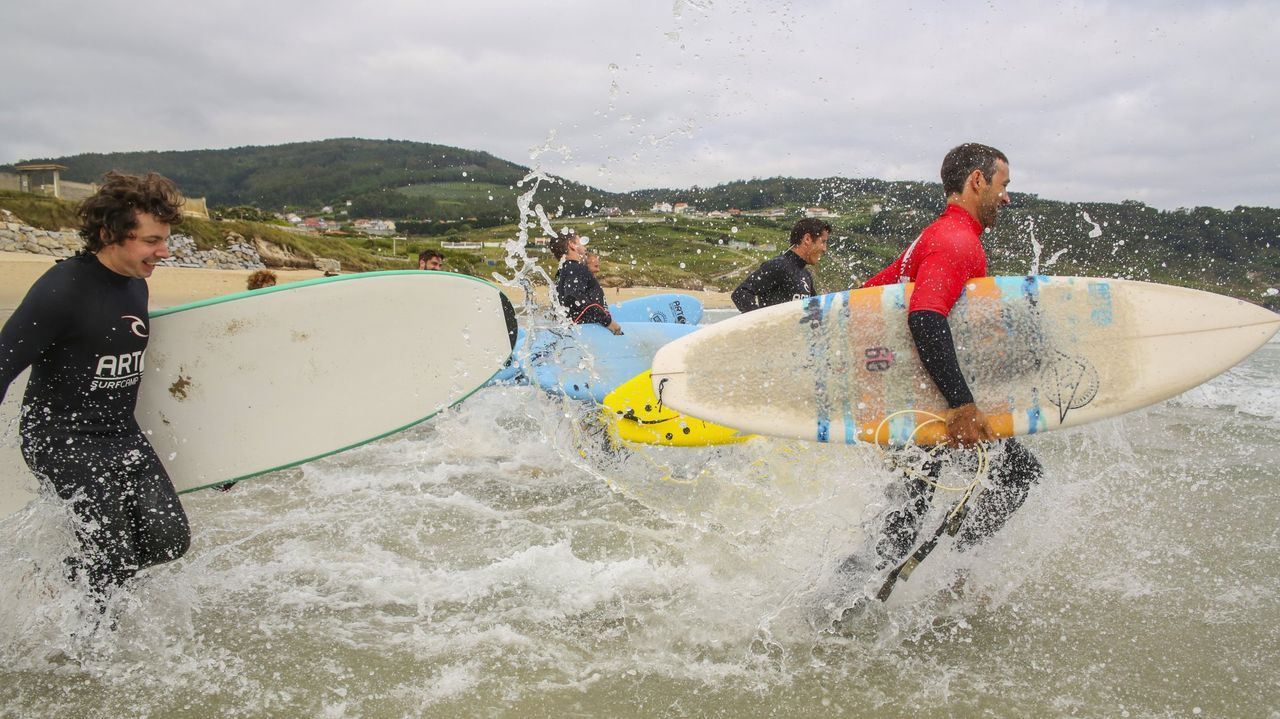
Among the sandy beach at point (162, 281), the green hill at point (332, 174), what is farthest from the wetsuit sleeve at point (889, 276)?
the green hill at point (332, 174)

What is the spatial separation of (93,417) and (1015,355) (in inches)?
139

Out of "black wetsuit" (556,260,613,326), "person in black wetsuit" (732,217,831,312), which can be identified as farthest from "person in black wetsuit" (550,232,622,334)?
"person in black wetsuit" (732,217,831,312)

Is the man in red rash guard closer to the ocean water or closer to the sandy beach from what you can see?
the ocean water

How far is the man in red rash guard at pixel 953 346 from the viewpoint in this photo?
2793mm

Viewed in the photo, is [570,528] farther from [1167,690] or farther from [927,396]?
[1167,690]

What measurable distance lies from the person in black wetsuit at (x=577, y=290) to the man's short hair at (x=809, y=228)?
1781 mm

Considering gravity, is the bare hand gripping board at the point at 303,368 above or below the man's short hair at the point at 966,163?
below

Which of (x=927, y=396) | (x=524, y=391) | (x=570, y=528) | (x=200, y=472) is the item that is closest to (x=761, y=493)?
(x=570, y=528)

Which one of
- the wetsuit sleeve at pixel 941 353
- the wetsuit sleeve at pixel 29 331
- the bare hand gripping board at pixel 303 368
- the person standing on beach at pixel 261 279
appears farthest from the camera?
the person standing on beach at pixel 261 279

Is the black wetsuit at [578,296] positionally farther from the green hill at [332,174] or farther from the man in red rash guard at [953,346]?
the green hill at [332,174]

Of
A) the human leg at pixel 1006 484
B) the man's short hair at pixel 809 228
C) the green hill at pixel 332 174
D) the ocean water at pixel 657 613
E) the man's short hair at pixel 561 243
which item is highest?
the green hill at pixel 332 174

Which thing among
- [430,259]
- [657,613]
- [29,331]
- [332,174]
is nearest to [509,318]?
[657,613]

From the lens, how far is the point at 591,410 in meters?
6.25

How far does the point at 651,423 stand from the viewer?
539 centimetres
